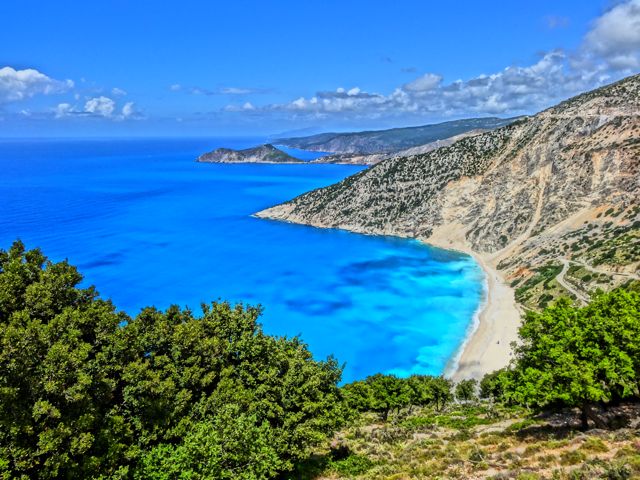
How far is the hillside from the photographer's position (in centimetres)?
7719

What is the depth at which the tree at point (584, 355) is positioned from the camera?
21828mm

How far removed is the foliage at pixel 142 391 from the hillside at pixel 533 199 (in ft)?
186

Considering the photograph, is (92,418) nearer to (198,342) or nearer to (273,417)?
(198,342)

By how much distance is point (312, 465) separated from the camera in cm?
2597

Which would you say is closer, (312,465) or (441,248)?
(312,465)

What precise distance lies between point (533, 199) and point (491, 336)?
177 feet

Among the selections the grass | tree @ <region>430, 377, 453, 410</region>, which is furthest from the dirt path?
the grass

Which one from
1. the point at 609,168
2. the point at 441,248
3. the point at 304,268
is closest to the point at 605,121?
the point at 609,168

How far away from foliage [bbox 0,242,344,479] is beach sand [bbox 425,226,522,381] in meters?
33.8

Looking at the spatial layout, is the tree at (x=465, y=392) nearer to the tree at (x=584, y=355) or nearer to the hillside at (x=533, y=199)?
the tree at (x=584, y=355)

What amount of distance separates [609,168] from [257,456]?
4032 inches

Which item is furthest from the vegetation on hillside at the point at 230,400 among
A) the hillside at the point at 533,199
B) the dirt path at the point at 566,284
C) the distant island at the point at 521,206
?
the hillside at the point at 533,199

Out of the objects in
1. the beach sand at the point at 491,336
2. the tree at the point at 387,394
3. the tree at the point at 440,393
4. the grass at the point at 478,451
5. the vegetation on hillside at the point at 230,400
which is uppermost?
the vegetation on hillside at the point at 230,400

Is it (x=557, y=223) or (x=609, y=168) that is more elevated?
(x=609, y=168)
